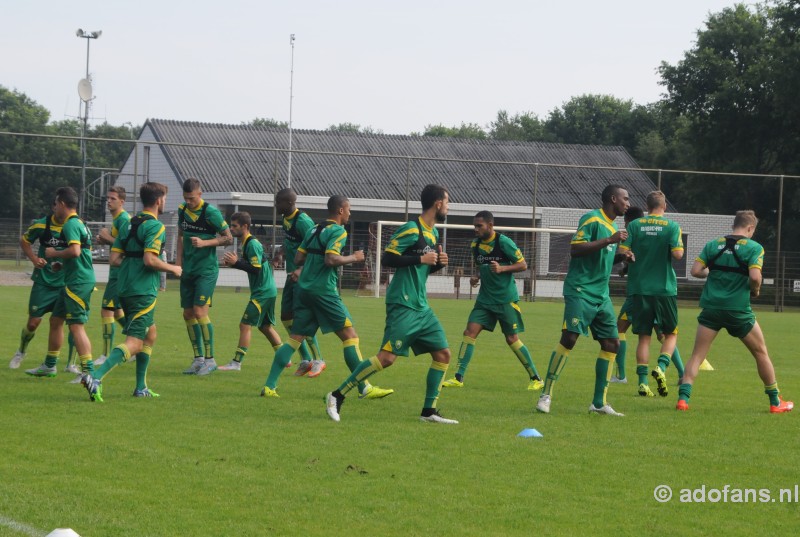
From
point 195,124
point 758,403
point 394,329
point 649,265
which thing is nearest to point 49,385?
point 394,329

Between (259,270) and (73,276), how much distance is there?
265 cm

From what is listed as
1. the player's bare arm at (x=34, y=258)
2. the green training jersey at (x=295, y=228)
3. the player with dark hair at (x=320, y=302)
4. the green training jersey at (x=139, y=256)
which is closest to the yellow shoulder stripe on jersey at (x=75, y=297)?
the player's bare arm at (x=34, y=258)

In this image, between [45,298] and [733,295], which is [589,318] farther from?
[45,298]

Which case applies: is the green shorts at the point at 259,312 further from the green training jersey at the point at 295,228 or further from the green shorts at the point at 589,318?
the green shorts at the point at 589,318

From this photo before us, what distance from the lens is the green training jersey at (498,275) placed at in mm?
11805

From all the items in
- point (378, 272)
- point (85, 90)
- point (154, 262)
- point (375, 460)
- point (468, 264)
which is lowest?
point (375, 460)

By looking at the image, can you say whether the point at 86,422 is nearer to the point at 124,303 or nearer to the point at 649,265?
the point at 124,303

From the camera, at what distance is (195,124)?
4797 centimetres

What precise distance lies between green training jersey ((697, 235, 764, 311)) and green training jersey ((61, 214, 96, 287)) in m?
6.10

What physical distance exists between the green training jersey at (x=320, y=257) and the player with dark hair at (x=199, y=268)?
7.20ft

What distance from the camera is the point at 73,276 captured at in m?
11.1

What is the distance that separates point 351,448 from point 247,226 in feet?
19.6

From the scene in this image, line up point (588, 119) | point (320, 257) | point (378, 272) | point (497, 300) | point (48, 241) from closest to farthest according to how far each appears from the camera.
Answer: point (320, 257)
point (48, 241)
point (497, 300)
point (378, 272)
point (588, 119)

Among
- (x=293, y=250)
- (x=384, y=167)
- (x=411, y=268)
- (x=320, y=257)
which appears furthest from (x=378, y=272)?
(x=411, y=268)
